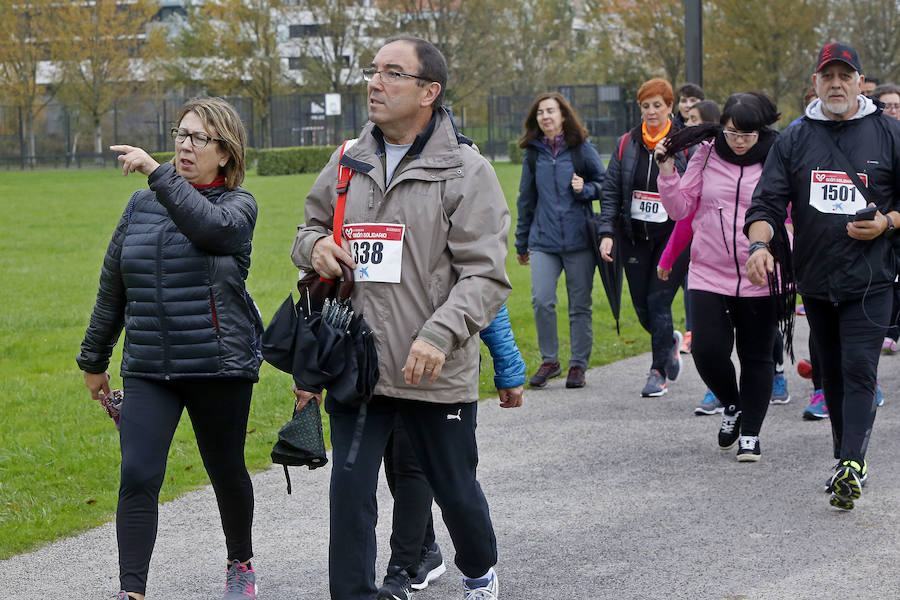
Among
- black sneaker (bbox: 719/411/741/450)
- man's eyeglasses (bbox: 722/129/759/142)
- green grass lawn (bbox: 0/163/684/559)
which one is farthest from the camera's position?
black sneaker (bbox: 719/411/741/450)

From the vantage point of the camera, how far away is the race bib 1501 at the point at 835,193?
5.66 m

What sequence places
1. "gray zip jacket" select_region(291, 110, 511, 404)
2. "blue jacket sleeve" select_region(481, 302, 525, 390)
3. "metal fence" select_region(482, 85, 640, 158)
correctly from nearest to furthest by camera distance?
"gray zip jacket" select_region(291, 110, 511, 404) < "blue jacket sleeve" select_region(481, 302, 525, 390) < "metal fence" select_region(482, 85, 640, 158)

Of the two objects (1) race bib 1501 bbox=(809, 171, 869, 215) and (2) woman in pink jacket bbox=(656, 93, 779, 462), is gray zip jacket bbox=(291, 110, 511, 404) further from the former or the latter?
(2) woman in pink jacket bbox=(656, 93, 779, 462)

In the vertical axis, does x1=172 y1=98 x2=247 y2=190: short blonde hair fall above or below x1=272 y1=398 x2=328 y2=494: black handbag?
above

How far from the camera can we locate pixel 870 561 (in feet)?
16.1

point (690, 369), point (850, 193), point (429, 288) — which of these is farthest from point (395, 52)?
point (690, 369)

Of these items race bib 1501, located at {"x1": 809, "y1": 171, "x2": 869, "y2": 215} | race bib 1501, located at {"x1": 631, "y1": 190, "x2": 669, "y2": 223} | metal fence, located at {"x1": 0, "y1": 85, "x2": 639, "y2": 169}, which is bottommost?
race bib 1501, located at {"x1": 631, "y1": 190, "x2": 669, "y2": 223}

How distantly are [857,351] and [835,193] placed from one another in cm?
74

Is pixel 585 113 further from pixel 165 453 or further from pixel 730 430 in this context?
pixel 165 453

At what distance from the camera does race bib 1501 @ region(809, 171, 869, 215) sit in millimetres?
5664

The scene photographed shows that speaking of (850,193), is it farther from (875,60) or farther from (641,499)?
(875,60)

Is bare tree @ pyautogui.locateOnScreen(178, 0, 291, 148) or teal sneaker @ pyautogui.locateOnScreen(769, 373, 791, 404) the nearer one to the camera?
teal sneaker @ pyautogui.locateOnScreen(769, 373, 791, 404)

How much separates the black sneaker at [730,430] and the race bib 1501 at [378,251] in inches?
139

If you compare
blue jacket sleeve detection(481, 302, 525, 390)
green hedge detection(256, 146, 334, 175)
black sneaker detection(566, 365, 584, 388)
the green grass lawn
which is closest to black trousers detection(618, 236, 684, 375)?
black sneaker detection(566, 365, 584, 388)
